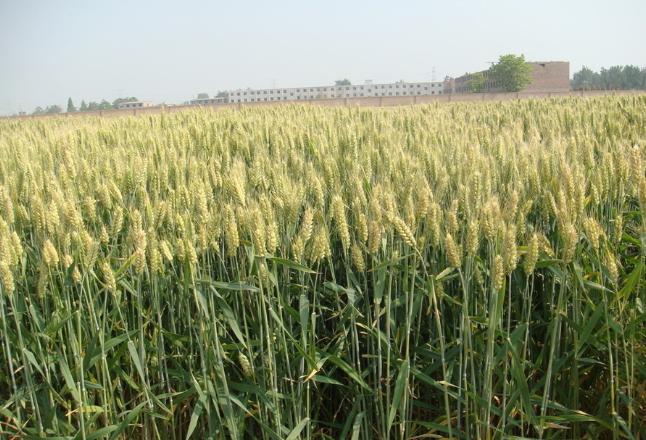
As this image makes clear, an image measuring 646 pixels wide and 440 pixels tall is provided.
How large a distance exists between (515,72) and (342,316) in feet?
318

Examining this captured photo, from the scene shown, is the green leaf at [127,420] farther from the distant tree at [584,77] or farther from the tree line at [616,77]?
the distant tree at [584,77]

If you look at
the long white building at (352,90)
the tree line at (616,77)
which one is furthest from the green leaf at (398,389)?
the long white building at (352,90)

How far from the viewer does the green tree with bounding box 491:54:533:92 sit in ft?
291

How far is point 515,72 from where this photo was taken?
292 feet

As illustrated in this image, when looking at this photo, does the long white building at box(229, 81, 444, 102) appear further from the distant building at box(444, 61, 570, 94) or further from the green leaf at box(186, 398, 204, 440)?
the green leaf at box(186, 398, 204, 440)

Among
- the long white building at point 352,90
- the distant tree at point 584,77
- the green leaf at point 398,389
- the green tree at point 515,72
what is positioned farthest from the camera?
the distant tree at point 584,77

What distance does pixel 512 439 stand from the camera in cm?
134

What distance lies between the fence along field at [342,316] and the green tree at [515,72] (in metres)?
94.3

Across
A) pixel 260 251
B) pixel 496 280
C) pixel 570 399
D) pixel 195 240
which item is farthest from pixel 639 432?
pixel 195 240

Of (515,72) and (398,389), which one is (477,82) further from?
(398,389)

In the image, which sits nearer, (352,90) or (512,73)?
(512,73)

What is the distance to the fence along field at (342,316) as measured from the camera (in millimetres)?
1382

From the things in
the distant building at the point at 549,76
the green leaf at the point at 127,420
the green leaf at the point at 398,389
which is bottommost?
the green leaf at the point at 127,420

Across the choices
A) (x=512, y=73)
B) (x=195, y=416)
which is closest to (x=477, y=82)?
(x=512, y=73)
